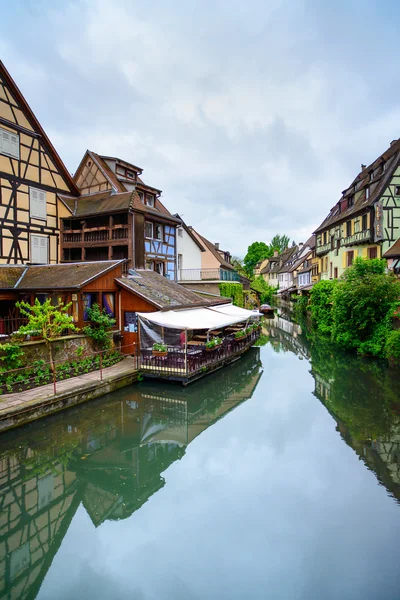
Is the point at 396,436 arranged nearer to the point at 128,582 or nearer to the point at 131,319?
the point at 128,582

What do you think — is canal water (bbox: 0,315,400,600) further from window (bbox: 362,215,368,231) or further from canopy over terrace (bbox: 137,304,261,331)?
window (bbox: 362,215,368,231)

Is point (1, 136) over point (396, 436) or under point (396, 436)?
over

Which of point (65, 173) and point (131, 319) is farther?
point (65, 173)

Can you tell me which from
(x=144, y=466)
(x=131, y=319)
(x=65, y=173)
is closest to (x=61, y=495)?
(x=144, y=466)

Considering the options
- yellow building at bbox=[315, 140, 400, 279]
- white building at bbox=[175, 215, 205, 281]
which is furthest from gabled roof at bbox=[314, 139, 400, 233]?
white building at bbox=[175, 215, 205, 281]

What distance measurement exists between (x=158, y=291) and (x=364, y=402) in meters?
9.51

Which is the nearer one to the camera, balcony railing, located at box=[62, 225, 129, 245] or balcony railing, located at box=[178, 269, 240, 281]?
balcony railing, located at box=[62, 225, 129, 245]

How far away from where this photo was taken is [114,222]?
20.7m

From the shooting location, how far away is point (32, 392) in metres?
10.4

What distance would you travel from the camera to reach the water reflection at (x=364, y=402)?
26.7 feet

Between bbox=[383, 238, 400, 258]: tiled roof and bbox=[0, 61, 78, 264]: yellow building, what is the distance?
20172 mm

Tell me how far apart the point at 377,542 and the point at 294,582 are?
1611mm

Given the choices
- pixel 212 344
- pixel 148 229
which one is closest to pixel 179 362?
pixel 212 344

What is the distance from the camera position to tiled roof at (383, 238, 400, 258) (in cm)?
2250
